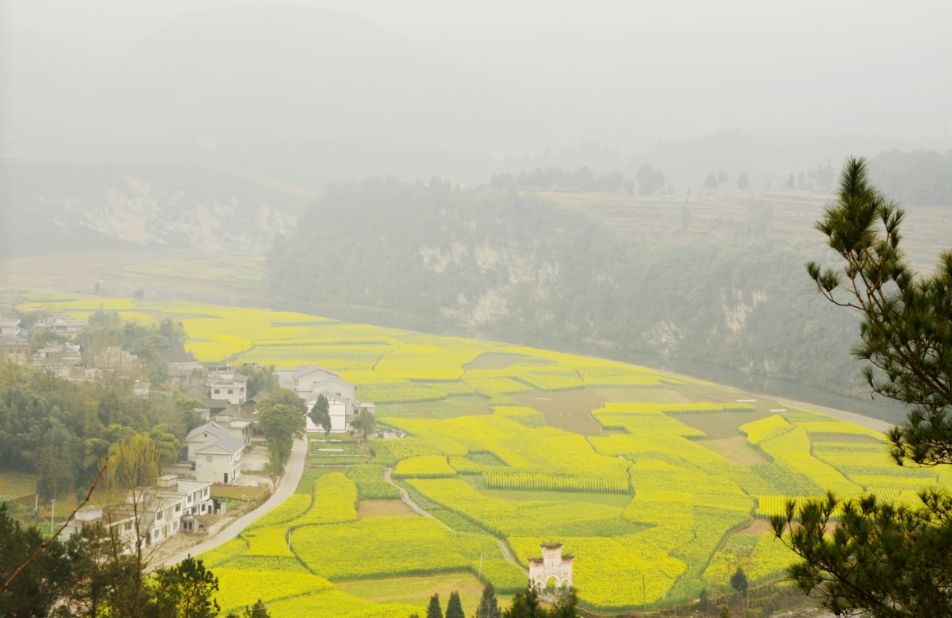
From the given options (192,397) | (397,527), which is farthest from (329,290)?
(397,527)

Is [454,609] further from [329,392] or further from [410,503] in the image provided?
[329,392]

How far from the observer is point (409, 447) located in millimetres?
24109

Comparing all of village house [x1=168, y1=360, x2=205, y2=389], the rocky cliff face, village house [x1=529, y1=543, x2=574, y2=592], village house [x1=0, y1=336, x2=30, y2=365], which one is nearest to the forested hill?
the rocky cliff face

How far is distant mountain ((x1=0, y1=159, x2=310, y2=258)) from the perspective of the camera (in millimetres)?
75000

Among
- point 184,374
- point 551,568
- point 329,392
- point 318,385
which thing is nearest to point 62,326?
point 184,374

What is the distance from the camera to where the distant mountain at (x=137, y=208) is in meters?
75.0

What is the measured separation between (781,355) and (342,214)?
132 ft

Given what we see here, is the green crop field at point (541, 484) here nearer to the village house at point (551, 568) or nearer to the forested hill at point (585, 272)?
the village house at point (551, 568)

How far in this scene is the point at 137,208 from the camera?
8825 centimetres

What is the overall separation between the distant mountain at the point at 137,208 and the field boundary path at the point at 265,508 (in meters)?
47.9

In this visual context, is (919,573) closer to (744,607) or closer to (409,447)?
(744,607)

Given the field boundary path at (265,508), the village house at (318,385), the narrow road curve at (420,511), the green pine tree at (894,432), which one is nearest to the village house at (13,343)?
the village house at (318,385)

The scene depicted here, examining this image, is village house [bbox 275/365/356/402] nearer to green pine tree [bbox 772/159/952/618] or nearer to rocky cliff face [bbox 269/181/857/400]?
rocky cliff face [bbox 269/181/857/400]

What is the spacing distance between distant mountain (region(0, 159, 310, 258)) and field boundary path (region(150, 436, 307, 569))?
1887 inches
